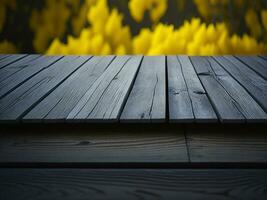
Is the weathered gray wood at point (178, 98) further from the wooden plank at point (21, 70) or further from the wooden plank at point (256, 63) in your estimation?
the wooden plank at point (21, 70)

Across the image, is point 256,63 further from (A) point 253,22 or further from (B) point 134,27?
(B) point 134,27

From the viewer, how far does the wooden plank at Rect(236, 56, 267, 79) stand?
1812 millimetres

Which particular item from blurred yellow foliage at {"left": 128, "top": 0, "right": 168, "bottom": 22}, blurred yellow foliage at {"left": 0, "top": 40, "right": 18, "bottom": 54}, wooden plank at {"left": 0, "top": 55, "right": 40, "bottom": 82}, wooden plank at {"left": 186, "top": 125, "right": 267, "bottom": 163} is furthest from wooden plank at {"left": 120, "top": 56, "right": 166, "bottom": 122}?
blurred yellow foliage at {"left": 0, "top": 40, "right": 18, "bottom": 54}

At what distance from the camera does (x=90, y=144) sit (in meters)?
1.03

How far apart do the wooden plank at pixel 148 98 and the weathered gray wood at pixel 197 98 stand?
94 mm

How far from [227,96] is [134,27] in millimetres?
1929

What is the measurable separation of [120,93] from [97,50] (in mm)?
1821

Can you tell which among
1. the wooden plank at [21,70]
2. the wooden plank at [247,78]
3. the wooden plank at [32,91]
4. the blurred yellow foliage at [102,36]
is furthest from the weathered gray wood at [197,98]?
the blurred yellow foliage at [102,36]

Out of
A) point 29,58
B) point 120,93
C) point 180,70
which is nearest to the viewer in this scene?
point 120,93

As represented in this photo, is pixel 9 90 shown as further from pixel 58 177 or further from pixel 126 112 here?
pixel 58 177

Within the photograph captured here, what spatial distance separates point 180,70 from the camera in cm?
188

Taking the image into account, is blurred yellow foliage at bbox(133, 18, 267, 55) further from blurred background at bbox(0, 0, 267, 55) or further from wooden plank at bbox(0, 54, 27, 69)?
wooden plank at bbox(0, 54, 27, 69)

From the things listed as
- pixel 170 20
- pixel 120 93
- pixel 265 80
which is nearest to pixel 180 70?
pixel 265 80

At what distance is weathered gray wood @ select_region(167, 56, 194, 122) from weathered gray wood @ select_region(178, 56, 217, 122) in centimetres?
1
